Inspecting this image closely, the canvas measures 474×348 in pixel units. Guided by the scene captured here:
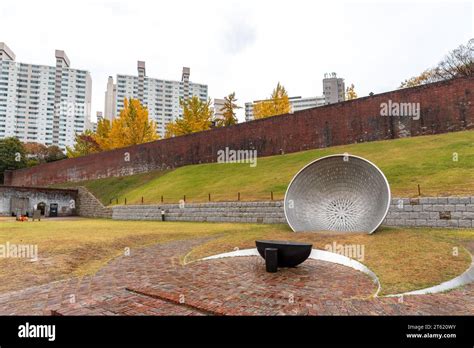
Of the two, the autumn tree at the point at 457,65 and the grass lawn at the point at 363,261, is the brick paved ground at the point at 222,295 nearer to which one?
the grass lawn at the point at 363,261

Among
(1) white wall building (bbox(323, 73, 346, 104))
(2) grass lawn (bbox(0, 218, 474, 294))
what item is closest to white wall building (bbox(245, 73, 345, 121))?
(1) white wall building (bbox(323, 73, 346, 104))

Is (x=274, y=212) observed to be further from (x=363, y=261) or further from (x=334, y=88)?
(x=334, y=88)

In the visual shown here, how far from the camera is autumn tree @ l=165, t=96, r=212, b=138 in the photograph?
37250 millimetres

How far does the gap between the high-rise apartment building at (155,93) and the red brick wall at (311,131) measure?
282 ft

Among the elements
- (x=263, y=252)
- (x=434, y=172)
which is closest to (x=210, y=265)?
(x=263, y=252)

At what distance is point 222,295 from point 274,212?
995 centimetres

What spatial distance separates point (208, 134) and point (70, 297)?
85.7 ft

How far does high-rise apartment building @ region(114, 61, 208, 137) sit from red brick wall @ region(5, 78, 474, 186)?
86030 mm

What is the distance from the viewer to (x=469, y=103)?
1803 cm

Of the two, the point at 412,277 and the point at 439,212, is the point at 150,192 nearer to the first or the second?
the point at 439,212

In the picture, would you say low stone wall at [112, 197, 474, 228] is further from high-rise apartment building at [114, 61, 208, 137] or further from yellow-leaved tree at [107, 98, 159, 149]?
high-rise apartment building at [114, 61, 208, 137]

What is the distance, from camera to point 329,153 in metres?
20.6

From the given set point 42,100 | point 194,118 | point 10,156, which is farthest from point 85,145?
point 42,100

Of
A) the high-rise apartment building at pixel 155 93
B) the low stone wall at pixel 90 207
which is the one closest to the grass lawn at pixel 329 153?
the low stone wall at pixel 90 207
